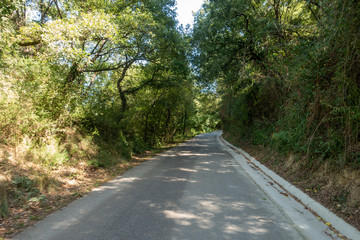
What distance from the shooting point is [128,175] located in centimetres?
818

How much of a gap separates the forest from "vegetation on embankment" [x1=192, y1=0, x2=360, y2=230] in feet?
0.13

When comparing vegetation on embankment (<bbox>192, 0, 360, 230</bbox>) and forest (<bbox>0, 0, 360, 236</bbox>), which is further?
forest (<bbox>0, 0, 360, 236</bbox>)

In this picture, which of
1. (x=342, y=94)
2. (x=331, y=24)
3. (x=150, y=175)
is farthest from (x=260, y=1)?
(x=150, y=175)

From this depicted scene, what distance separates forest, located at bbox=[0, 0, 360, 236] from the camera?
5242 millimetres

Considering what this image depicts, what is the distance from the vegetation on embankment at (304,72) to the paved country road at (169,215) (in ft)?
5.97

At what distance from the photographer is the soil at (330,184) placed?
14.3 ft

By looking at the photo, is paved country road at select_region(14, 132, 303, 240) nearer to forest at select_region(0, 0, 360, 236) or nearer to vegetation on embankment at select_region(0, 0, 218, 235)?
vegetation on embankment at select_region(0, 0, 218, 235)

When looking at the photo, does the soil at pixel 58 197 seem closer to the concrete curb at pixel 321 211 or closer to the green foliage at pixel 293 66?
the concrete curb at pixel 321 211

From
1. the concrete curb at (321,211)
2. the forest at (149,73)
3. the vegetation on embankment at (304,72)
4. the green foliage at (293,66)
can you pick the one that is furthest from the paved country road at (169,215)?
the green foliage at (293,66)

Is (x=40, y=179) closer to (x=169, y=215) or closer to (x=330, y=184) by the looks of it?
(x=169, y=215)

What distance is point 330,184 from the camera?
5.39 metres

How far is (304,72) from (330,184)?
3.16m

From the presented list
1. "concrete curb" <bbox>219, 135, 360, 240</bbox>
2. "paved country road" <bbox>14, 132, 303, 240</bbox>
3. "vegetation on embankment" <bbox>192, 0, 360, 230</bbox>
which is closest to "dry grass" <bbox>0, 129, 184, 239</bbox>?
"paved country road" <bbox>14, 132, 303, 240</bbox>

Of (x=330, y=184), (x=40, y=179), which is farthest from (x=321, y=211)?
(x=40, y=179)
